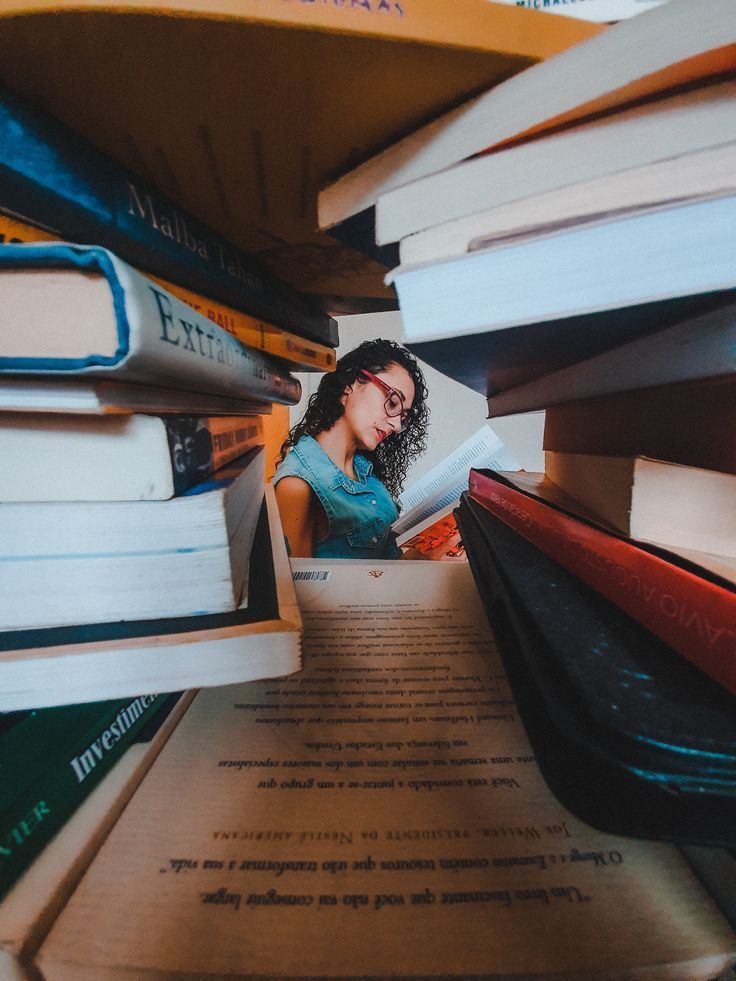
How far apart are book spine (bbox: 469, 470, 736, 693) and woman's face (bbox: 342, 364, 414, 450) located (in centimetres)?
88

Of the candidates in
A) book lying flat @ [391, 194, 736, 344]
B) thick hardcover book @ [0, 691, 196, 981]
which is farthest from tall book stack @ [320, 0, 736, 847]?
thick hardcover book @ [0, 691, 196, 981]

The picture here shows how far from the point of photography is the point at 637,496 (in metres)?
0.28

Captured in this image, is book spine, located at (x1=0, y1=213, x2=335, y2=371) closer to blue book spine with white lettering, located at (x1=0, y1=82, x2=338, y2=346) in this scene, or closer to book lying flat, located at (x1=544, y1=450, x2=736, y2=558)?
blue book spine with white lettering, located at (x1=0, y1=82, x2=338, y2=346)

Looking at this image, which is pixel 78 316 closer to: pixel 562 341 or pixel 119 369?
pixel 119 369

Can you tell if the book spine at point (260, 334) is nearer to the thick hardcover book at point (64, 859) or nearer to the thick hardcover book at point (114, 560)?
the thick hardcover book at point (114, 560)

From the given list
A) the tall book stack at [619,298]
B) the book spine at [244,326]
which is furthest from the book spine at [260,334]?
the tall book stack at [619,298]

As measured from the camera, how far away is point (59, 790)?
0.84 ft

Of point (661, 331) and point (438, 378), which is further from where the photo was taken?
point (438, 378)

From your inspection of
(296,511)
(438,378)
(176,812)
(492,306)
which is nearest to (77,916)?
(176,812)

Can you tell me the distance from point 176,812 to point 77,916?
0.18ft

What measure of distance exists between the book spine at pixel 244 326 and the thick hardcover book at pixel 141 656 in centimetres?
21

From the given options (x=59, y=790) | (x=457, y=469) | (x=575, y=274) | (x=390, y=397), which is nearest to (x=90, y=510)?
(x=59, y=790)

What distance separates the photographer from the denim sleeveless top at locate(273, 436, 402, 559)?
1.16 metres

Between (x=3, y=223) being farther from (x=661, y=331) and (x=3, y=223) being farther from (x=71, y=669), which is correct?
(x=661, y=331)
